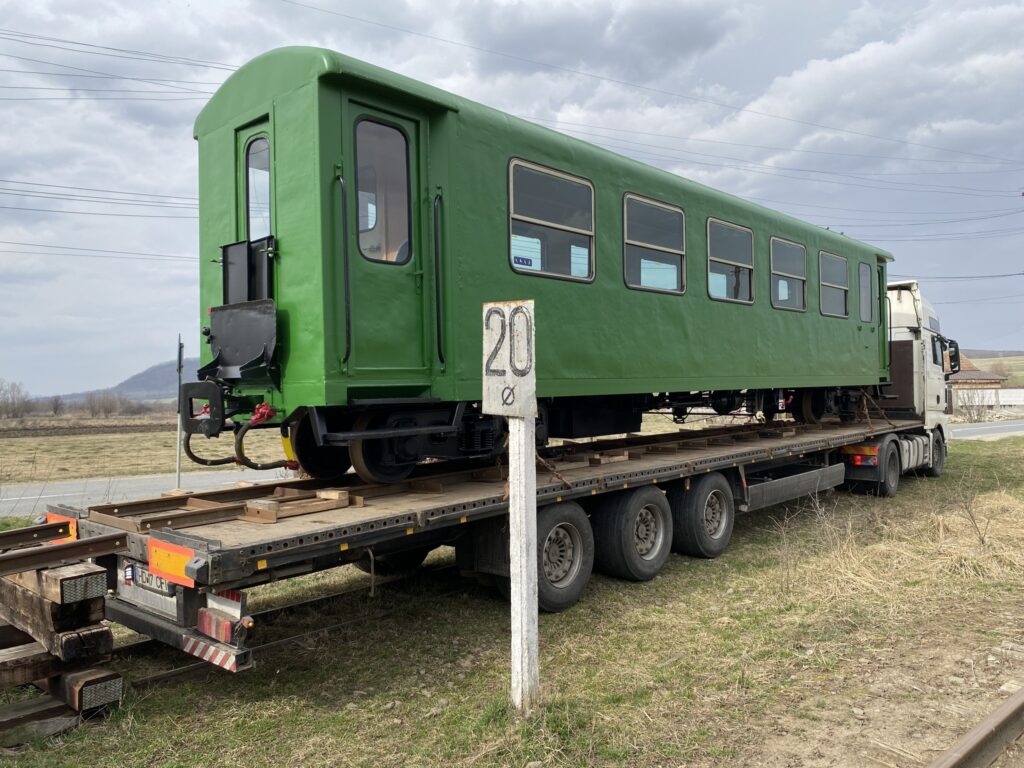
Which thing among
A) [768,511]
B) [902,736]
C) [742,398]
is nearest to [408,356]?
[902,736]

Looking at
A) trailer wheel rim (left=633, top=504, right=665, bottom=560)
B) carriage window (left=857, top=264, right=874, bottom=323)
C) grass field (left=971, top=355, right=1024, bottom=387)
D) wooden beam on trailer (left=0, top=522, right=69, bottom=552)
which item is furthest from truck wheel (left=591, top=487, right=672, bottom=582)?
grass field (left=971, top=355, right=1024, bottom=387)

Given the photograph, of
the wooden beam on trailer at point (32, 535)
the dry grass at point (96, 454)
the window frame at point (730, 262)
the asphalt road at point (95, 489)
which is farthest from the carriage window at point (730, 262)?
the dry grass at point (96, 454)

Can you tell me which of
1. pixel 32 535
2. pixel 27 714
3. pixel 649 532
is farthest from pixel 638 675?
pixel 32 535

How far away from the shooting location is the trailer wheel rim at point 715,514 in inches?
309

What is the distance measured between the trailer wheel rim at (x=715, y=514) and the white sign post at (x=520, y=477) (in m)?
→ 4.24

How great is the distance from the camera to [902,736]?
3758mm

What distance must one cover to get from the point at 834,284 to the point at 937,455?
16.5ft

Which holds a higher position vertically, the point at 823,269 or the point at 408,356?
the point at 823,269

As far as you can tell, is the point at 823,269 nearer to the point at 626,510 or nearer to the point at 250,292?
the point at 626,510

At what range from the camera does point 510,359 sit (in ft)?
13.0

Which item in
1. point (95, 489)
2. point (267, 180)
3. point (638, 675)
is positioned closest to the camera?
point (638, 675)

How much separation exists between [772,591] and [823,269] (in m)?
5.92

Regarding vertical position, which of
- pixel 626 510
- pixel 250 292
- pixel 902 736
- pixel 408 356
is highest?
pixel 250 292

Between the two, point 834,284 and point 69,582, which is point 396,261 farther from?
point 834,284
